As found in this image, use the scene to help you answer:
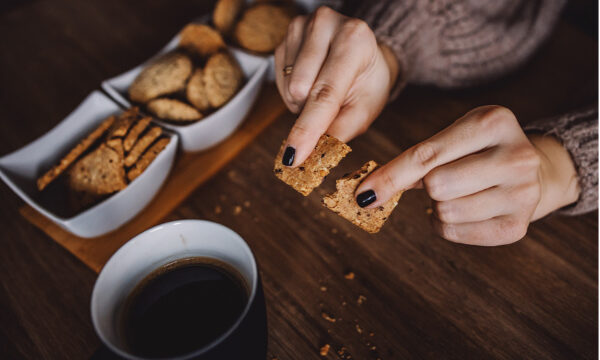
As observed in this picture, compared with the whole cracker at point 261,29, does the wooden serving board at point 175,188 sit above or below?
below

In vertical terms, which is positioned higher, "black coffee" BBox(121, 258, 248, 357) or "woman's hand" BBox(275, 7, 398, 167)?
"woman's hand" BBox(275, 7, 398, 167)

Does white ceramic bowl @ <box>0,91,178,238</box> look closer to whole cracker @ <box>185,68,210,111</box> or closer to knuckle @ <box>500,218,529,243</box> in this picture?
whole cracker @ <box>185,68,210,111</box>

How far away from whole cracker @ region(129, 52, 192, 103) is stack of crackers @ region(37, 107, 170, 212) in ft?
0.29

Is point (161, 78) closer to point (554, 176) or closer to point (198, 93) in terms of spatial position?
point (198, 93)

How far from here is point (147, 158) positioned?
0.71m

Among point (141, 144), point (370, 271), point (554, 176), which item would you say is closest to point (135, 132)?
point (141, 144)

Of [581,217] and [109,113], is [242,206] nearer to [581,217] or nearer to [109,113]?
[109,113]

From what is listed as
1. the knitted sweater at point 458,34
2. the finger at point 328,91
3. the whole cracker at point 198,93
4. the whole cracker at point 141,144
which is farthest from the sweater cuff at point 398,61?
the whole cracker at point 141,144

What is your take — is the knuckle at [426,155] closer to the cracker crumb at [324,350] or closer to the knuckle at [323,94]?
the knuckle at [323,94]

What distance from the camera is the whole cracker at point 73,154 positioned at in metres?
0.68

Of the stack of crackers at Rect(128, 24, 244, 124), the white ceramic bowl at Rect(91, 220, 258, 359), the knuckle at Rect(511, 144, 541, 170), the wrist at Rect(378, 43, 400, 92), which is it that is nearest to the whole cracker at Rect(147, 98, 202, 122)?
the stack of crackers at Rect(128, 24, 244, 124)

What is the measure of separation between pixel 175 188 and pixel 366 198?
43 centimetres

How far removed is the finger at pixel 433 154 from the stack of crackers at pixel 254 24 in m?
0.54

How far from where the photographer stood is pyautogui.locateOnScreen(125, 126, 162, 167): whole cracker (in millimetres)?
701
